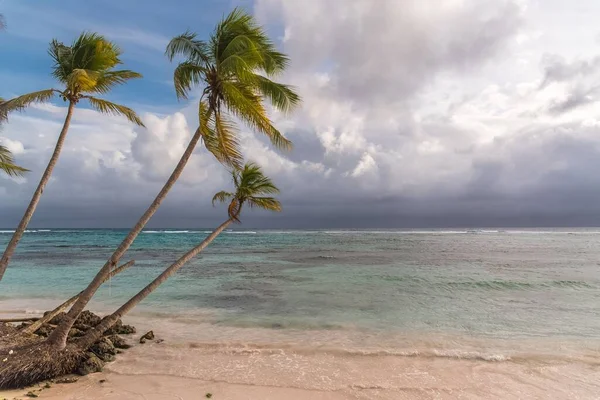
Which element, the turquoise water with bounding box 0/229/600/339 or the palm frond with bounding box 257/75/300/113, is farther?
the turquoise water with bounding box 0/229/600/339

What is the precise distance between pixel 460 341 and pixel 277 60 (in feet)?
30.0

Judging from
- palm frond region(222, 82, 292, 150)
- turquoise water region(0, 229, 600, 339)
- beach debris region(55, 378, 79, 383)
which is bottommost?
turquoise water region(0, 229, 600, 339)

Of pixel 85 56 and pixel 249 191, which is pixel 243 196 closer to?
pixel 249 191

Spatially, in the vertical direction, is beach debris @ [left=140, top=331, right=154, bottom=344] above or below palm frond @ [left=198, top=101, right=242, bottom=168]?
below

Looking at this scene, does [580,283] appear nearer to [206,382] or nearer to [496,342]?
[496,342]

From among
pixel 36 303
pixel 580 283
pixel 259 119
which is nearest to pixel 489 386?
pixel 259 119

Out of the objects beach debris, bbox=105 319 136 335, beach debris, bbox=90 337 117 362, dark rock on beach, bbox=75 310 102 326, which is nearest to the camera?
beach debris, bbox=90 337 117 362

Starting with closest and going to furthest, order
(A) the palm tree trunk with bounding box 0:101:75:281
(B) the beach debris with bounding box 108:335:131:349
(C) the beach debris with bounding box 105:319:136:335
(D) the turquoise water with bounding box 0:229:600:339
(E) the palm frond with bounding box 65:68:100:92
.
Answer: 1. (E) the palm frond with bounding box 65:68:100:92
2. (A) the palm tree trunk with bounding box 0:101:75:281
3. (B) the beach debris with bounding box 108:335:131:349
4. (C) the beach debris with bounding box 105:319:136:335
5. (D) the turquoise water with bounding box 0:229:600:339

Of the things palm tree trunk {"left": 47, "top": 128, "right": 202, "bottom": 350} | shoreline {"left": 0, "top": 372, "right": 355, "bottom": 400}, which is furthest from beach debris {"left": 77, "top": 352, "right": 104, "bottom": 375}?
palm tree trunk {"left": 47, "top": 128, "right": 202, "bottom": 350}

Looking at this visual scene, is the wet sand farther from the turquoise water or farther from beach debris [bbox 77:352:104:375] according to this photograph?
the turquoise water

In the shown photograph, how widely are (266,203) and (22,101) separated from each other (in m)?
5.94

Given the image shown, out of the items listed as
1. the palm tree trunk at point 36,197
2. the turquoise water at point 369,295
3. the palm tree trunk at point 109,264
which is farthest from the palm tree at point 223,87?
the turquoise water at point 369,295

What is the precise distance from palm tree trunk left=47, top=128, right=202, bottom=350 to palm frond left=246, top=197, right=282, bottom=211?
1873mm

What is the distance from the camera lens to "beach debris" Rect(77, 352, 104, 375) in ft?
23.5
